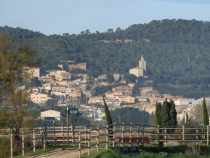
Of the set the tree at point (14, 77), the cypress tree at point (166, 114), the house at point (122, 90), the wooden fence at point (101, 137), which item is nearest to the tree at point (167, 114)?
the cypress tree at point (166, 114)

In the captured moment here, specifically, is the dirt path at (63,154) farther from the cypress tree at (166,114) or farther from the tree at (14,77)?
the cypress tree at (166,114)

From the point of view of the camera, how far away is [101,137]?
42.1 metres

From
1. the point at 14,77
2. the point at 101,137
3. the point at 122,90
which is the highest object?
the point at 14,77

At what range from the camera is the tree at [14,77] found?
41.1 m

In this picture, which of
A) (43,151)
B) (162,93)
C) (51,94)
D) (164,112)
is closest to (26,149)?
(43,151)

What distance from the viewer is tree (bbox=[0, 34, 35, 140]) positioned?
41094 mm

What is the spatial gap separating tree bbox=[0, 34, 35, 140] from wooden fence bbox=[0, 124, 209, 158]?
2.93 ft

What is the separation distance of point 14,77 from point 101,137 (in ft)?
17.9

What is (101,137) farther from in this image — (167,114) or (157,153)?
(167,114)

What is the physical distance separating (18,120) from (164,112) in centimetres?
1589

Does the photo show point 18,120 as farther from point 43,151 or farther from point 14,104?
point 43,151

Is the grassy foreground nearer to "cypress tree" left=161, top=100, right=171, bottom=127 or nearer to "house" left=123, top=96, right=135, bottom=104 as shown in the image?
"cypress tree" left=161, top=100, right=171, bottom=127

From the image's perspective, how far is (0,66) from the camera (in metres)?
41.7

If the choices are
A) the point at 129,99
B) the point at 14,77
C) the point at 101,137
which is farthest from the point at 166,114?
the point at 129,99
